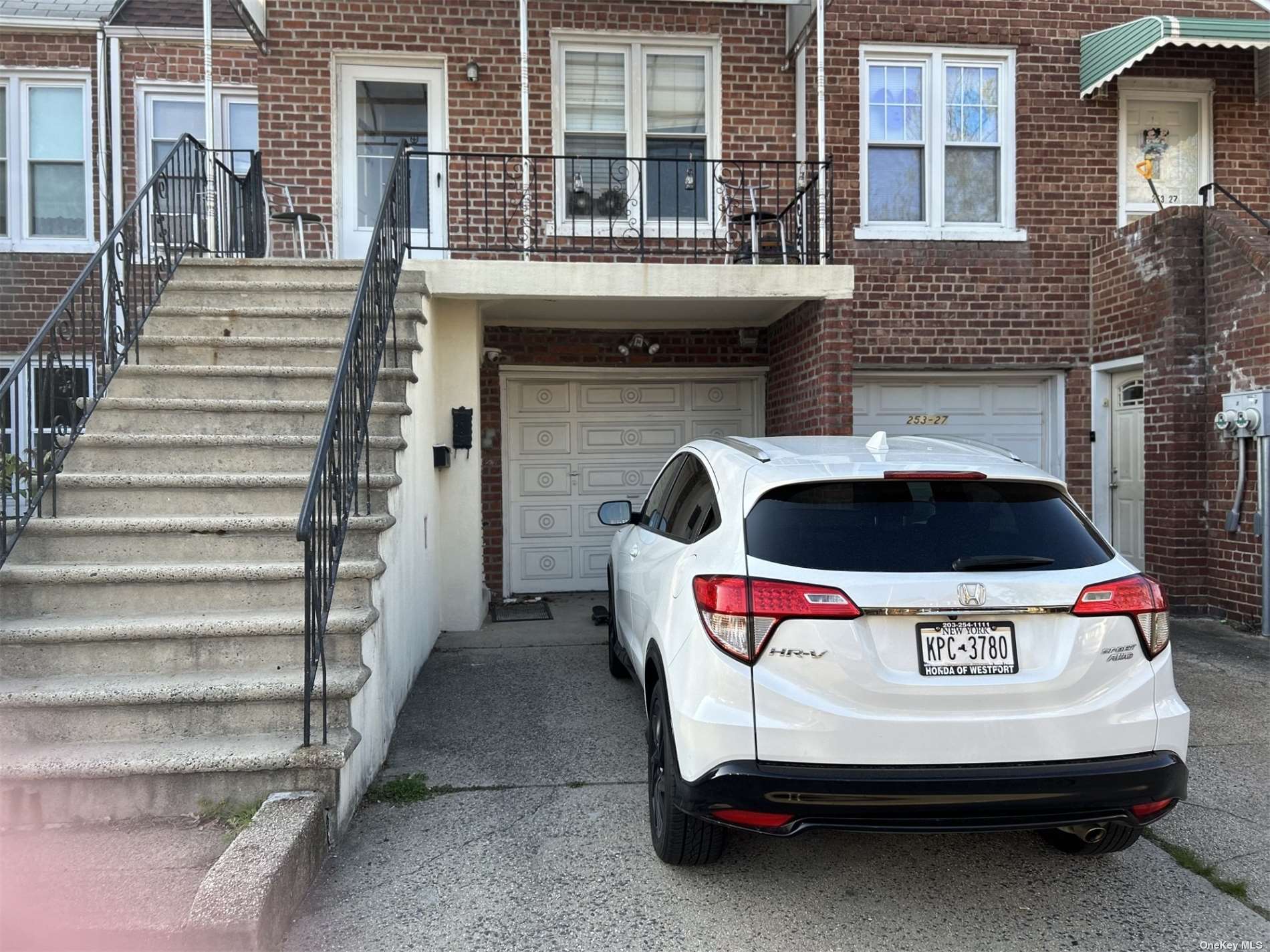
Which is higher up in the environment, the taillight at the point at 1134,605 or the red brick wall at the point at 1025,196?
the red brick wall at the point at 1025,196

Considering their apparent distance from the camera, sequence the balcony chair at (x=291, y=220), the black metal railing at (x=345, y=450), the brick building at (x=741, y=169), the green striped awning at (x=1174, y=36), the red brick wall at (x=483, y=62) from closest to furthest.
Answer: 1. the black metal railing at (x=345, y=450)
2. the green striped awning at (x=1174, y=36)
3. the balcony chair at (x=291, y=220)
4. the red brick wall at (x=483, y=62)
5. the brick building at (x=741, y=169)

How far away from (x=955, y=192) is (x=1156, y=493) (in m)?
3.48

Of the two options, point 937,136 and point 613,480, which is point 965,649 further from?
point 937,136

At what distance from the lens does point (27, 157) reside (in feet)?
28.2

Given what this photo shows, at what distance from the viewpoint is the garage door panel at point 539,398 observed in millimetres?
8953

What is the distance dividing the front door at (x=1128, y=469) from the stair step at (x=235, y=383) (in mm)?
6842

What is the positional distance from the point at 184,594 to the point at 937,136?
25.9 ft

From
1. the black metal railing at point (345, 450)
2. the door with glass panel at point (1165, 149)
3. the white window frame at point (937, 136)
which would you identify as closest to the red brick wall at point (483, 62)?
the white window frame at point (937, 136)

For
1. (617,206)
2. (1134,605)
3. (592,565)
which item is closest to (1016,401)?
(617,206)

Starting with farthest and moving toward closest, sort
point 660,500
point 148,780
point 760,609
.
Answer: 1. point 660,500
2. point 148,780
3. point 760,609

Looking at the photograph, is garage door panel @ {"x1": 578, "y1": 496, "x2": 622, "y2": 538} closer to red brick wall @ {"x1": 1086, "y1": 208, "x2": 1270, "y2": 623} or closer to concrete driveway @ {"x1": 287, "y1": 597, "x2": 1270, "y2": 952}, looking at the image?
concrete driveway @ {"x1": 287, "y1": 597, "x2": 1270, "y2": 952}

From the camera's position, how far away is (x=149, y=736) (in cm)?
366

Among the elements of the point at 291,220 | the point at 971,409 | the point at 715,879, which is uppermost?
the point at 291,220

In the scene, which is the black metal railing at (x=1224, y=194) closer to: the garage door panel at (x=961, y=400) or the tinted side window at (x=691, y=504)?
the garage door panel at (x=961, y=400)
